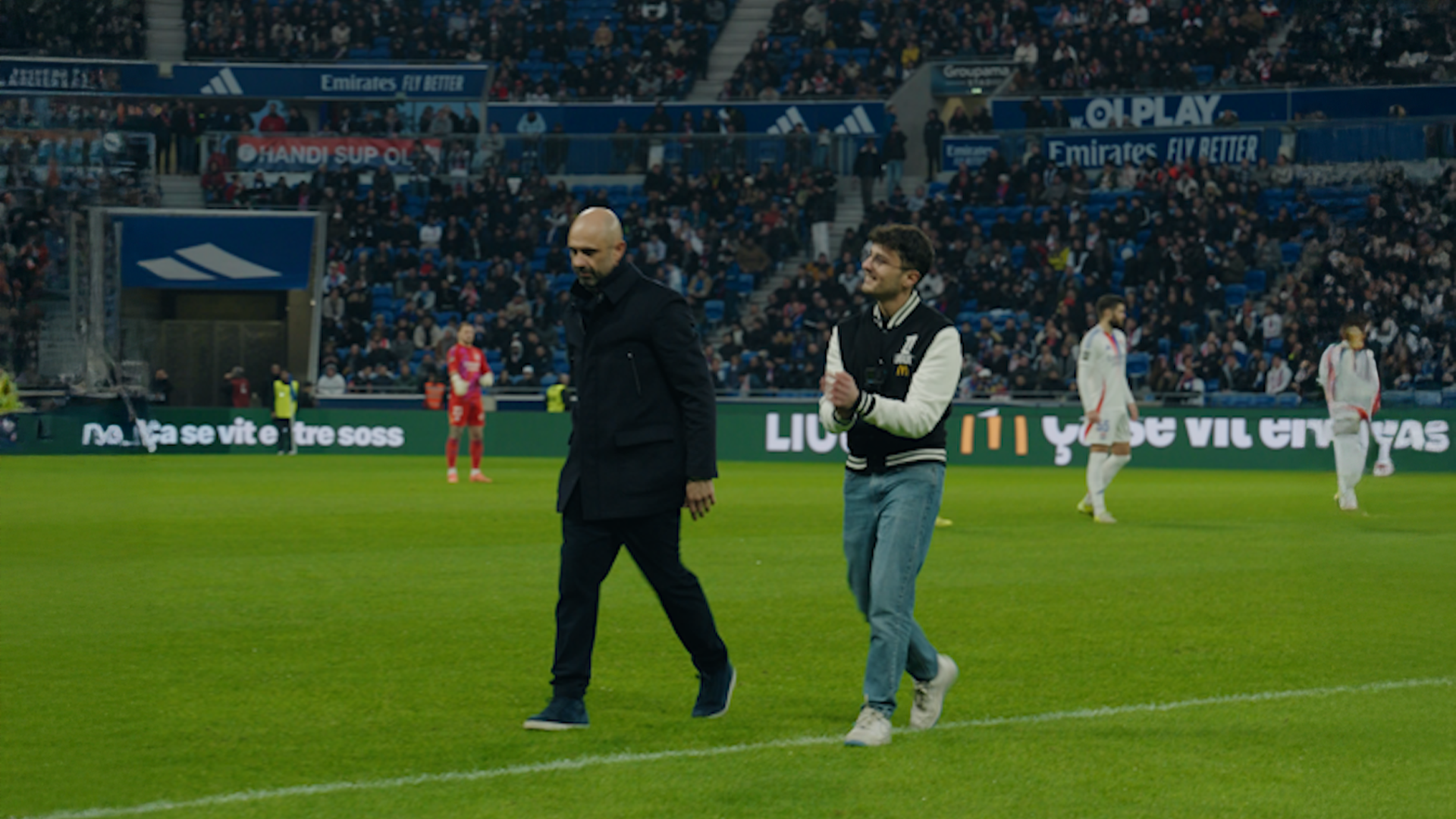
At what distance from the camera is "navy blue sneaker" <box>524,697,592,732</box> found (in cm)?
727

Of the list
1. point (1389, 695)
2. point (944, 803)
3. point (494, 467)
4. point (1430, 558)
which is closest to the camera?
point (944, 803)

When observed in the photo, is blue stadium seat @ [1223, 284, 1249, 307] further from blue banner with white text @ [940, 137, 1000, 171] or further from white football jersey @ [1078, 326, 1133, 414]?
white football jersey @ [1078, 326, 1133, 414]

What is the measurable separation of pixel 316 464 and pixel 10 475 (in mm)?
5449

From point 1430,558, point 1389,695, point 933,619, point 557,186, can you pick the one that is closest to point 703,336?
point 557,186

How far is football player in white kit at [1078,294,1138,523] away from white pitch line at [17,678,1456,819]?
10233 mm

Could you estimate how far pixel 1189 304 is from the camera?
35969 millimetres

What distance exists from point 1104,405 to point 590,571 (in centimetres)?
1281

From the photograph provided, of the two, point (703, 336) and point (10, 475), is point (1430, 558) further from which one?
point (703, 336)

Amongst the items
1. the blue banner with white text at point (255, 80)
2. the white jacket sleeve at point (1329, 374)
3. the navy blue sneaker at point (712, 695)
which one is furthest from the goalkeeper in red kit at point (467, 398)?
the blue banner with white text at point (255, 80)

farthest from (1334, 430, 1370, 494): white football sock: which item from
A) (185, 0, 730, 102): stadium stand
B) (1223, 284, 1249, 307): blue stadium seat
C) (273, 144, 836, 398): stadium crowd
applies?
(185, 0, 730, 102): stadium stand

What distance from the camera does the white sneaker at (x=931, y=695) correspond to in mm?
7344

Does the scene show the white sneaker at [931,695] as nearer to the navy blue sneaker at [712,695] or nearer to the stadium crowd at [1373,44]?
the navy blue sneaker at [712,695]

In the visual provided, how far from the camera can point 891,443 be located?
699 centimetres

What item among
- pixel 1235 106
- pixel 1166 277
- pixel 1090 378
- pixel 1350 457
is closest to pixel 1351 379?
pixel 1350 457
